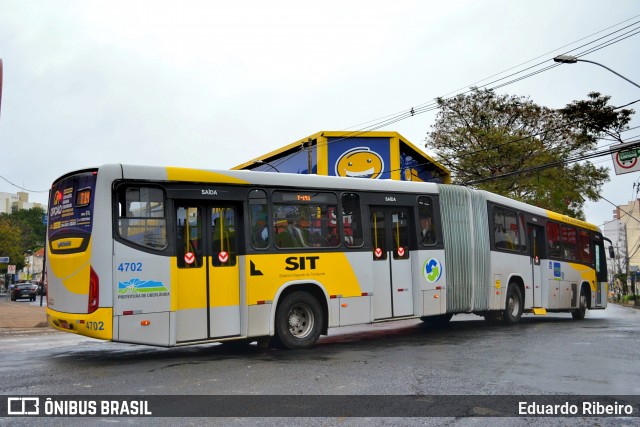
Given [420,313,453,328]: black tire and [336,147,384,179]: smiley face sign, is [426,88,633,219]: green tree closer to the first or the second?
[336,147,384,179]: smiley face sign

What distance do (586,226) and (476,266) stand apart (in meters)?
9.01

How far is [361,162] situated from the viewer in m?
35.3

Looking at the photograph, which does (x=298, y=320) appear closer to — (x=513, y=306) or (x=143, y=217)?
(x=143, y=217)

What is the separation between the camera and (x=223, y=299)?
9836 millimetres

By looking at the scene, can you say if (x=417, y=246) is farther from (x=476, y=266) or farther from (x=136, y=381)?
(x=136, y=381)

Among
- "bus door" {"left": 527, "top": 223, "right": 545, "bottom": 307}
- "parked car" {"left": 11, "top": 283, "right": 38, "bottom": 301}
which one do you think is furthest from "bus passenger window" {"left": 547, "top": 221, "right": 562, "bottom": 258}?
"parked car" {"left": 11, "top": 283, "right": 38, "bottom": 301}

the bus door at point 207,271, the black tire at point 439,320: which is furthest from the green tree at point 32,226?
the bus door at point 207,271

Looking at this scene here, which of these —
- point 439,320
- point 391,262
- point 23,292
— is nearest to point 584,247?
point 439,320

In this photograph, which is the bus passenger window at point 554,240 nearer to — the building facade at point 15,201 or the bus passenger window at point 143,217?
the bus passenger window at point 143,217

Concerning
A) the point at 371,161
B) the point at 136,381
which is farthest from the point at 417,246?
the point at 371,161

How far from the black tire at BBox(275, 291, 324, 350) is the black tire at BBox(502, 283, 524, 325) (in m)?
6.98

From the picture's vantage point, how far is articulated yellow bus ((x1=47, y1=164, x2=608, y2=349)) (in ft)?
29.5

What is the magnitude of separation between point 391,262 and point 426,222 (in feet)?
4.73

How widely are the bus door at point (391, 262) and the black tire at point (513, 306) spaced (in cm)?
453
